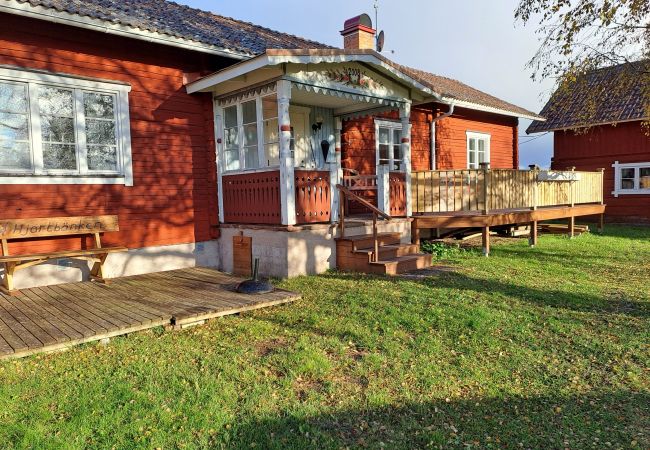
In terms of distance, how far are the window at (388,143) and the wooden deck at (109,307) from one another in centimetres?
623

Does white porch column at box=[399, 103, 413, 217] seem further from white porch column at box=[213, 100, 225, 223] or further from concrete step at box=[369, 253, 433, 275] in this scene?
white porch column at box=[213, 100, 225, 223]

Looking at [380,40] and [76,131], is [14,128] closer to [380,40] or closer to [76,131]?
[76,131]

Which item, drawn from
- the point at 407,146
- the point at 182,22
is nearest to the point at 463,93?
the point at 407,146

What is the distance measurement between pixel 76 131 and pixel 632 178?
1840 cm

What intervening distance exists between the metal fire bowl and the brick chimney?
721 centimetres

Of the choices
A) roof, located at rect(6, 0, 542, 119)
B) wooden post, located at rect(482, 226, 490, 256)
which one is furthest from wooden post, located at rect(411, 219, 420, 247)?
roof, located at rect(6, 0, 542, 119)

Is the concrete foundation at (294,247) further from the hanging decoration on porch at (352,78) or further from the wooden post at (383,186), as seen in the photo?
the hanging decoration on porch at (352,78)

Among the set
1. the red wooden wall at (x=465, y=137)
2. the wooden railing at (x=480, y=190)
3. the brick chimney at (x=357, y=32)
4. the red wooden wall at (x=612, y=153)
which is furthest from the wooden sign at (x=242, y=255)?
the red wooden wall at (x=612, y=153)

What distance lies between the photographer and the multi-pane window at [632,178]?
17.2 m

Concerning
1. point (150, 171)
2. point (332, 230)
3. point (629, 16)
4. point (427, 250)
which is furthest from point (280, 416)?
point (629, 16)

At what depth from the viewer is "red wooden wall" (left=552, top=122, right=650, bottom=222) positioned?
1728 centimetres

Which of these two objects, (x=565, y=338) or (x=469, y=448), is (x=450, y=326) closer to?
(x=565, y=338)

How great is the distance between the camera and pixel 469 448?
122 inches

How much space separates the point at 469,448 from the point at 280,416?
1300 millimetres
